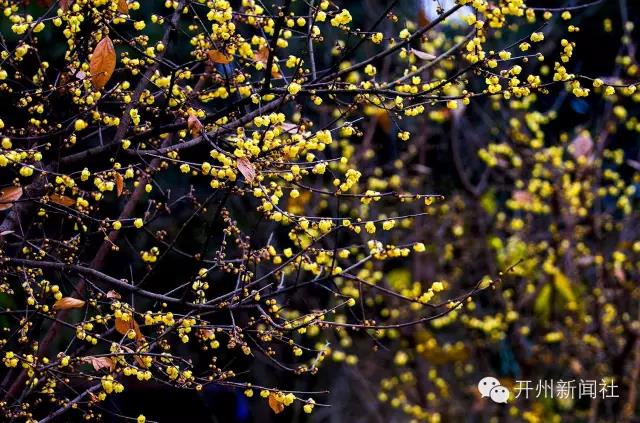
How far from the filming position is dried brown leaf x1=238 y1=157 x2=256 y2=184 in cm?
206

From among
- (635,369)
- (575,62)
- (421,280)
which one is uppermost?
(575,62)

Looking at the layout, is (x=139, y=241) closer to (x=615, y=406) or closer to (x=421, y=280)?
(x=421, y=280)

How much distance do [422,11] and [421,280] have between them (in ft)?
6.51

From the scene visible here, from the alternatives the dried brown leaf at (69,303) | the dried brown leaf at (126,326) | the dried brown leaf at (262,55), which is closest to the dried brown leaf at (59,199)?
the dried brown leaf at (69,303)

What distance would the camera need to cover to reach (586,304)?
5.96m

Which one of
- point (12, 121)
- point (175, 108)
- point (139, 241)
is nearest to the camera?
point (175, 108)

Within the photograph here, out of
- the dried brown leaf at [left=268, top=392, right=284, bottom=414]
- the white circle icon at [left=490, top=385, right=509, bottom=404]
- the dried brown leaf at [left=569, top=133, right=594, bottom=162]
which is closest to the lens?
the dried brown leaf at [left=268, top=392, right=284, bottom=414]

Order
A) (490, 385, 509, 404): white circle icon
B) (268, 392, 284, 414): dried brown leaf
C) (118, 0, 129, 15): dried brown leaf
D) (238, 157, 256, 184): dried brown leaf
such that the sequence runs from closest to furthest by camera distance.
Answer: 1. (238, 157, 256, 184): dried brown leaf
2. (268, 392, 284, 414): dried brown leaf
3. (118, 0, 129, 15): dried brown leaf
4. (490, 385, 509, 404): white circle icon

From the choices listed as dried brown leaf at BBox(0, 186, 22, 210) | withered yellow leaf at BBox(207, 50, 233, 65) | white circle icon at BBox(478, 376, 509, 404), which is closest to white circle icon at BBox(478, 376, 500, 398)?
white circle icon at BBox(478, 376, 509, 404)

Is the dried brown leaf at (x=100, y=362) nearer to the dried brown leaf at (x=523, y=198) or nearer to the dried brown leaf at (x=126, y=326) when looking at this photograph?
the dried brown leaf at (x=126, y=326)

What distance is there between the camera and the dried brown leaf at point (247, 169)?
81.0 inches

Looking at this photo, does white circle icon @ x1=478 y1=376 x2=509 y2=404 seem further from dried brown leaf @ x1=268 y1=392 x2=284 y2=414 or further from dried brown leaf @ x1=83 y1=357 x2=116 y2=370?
dried brown leaf @ x1=83 y1=357 x2=116 y2=370

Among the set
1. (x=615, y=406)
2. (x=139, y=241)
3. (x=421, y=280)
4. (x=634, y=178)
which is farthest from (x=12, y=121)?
(x=615, y=406)

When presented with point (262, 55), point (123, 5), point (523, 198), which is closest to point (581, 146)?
point (523, 198)
